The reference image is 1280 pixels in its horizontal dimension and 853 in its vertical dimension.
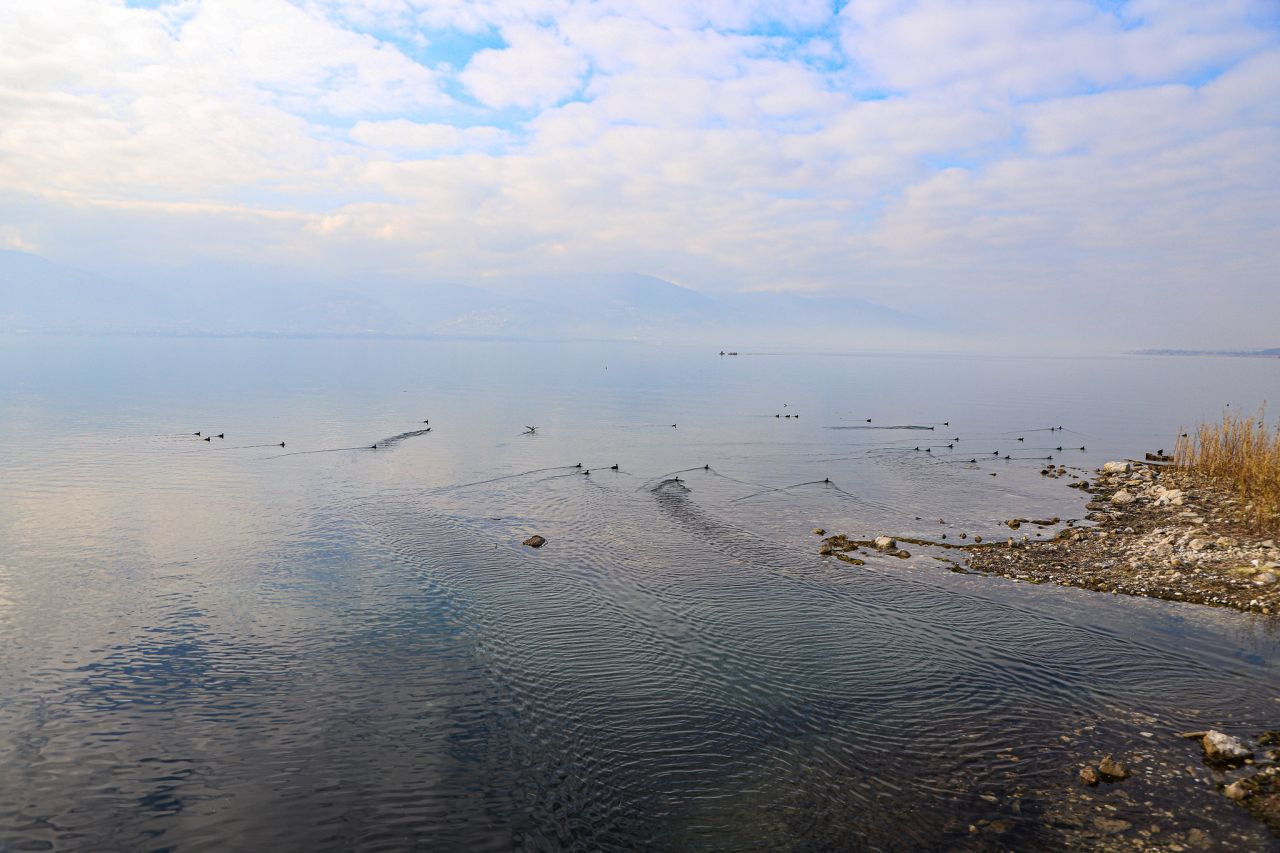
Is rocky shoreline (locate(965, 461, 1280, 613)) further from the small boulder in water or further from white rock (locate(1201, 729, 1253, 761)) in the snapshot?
the small boulder in water

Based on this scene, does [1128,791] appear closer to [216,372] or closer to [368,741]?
[368,741]

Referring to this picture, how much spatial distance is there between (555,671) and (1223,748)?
66.0 feet

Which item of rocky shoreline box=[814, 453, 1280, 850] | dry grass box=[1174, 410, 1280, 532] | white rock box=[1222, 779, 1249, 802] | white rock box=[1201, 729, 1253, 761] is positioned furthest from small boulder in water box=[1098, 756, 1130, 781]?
dry grass box=[1174, 410, 1280, 532]

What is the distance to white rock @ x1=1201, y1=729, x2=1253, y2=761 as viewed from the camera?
19422mm

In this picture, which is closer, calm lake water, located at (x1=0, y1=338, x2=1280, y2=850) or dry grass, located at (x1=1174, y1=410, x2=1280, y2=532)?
calm lake water, located at (x1=0, y1=338, x2=1280, y2=850)

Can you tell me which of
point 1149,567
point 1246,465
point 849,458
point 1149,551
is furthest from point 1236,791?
Answer: point 849,458

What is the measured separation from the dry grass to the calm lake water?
389 inches

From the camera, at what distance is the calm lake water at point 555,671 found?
58.9 feet

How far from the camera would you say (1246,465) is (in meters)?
45.8

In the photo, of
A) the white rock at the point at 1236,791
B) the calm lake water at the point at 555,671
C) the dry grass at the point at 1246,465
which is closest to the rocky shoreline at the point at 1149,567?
the white rock at the point at 1236,791

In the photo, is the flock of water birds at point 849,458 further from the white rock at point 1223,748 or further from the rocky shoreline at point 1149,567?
the white rock at point 1223,748

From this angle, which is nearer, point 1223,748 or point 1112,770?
point 1112,770

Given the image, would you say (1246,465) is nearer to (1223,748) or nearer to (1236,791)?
(1223,748)

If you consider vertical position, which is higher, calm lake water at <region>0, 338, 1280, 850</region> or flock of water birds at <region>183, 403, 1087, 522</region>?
flock of water birds at <region>183, 403, 1087, 522</region>
